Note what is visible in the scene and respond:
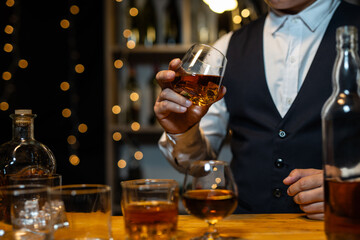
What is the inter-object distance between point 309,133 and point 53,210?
3.09ft

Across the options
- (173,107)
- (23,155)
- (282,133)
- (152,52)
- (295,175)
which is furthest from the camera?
(152,52)

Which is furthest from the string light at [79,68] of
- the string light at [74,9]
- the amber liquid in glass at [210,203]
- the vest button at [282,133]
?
the amber liquid in glass at [210,203]

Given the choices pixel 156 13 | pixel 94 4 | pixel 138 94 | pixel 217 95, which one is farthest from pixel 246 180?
pixel 94 4

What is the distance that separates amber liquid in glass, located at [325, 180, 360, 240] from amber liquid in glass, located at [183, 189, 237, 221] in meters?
0.16

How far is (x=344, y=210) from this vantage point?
2.08ft

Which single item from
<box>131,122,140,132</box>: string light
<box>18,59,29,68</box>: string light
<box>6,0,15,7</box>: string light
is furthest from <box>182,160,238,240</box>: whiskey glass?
<box>6,0,15,7</box>: string light

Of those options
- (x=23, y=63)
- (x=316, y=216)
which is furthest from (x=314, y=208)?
(x=23, y=63)

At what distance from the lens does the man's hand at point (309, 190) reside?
913mm

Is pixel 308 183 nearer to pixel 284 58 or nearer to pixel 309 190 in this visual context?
pixel 309 190

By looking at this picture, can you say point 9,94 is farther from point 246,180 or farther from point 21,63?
point 246,180

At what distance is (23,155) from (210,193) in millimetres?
401

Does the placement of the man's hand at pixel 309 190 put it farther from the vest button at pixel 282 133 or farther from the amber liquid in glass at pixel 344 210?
the vest button at pixel 282 133

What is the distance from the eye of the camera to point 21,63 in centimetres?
261

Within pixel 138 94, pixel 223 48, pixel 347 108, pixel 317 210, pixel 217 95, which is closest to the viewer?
pixel 347 108
